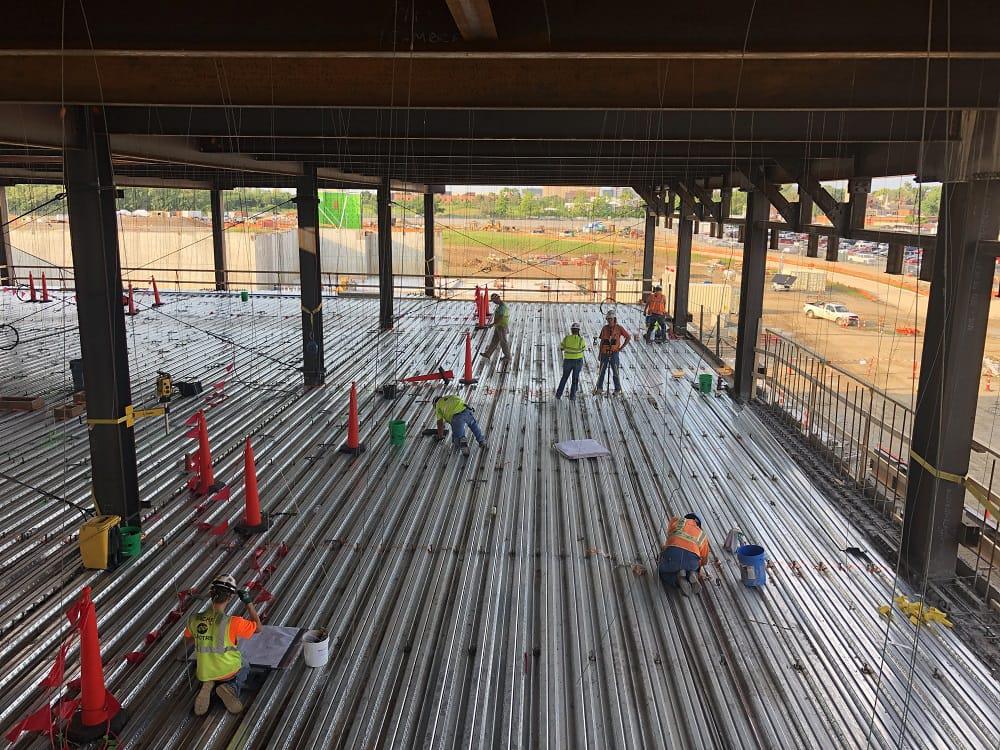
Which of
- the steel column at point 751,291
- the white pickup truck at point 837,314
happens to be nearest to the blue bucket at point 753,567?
the steel column at point 751,291

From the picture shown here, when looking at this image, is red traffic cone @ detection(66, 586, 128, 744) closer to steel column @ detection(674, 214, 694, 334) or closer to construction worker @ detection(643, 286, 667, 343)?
construction worker @ detection(643, 286, 667, 343)

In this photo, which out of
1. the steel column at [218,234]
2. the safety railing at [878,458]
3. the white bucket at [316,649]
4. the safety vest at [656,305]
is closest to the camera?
the white bucket at [316,649]

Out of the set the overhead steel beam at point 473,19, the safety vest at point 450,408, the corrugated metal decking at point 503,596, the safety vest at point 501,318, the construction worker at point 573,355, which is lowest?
the corrugated metal decking at point 503,596

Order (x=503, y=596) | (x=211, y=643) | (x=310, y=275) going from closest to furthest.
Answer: (x=211, y=643) < (x=503, y=596) < (x=310, y=275)

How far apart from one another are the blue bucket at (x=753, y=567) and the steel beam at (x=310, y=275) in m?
10.1

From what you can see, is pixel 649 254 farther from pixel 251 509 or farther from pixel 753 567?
pixel 251 509

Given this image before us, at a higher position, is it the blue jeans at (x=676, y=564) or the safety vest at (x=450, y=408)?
the safety vest at (x=450, y=408)

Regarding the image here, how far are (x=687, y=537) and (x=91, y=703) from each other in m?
5.31

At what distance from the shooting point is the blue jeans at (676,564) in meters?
7.62

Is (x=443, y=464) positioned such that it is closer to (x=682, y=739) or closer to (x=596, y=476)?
(x=596, y=476)

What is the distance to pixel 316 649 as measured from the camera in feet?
20.6

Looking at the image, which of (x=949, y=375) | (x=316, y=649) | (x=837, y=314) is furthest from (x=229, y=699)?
(x=837, y=314)

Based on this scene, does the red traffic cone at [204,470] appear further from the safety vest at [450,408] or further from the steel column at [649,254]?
the steel column at [649,254]

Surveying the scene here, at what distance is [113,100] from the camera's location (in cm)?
625
